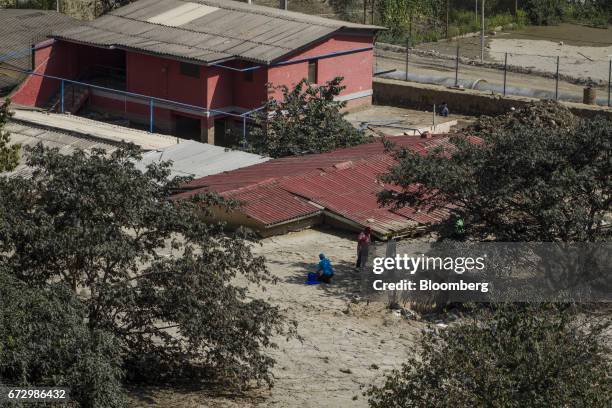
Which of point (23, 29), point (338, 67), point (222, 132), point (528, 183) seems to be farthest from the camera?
point (23, 29)

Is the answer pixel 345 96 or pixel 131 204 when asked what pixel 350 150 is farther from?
pixel 131 204

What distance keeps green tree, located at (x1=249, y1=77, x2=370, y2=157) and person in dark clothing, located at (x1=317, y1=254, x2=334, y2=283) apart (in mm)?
8331

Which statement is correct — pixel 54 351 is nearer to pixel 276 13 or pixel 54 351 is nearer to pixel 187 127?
pixel 187 127

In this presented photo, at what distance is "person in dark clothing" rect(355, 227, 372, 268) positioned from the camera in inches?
999

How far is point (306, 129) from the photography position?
3331 cm

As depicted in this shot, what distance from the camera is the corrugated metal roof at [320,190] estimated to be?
27.5 meters

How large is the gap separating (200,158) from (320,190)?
14.0 feet

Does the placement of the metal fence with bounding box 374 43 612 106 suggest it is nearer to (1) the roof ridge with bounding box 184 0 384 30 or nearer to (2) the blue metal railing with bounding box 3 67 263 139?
(1) the roof ridge with bounding box 184 0 384 30

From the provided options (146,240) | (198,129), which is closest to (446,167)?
(146,240)

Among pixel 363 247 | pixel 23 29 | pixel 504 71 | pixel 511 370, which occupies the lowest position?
pixel 363 247

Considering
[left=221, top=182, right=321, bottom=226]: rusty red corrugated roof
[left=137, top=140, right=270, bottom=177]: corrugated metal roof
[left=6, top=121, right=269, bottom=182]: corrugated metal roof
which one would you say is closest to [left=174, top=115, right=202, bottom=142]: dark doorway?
[left=6, top=121, right=269, bottom=182]: corrugated metal roof

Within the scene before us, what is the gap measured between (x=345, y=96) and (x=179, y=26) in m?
5.36

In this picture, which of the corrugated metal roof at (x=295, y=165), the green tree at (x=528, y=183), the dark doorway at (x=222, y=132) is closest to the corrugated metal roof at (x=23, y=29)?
the dark doorway at (x=222, y=132)

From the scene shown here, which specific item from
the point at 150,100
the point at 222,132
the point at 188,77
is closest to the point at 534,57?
the point at 222,132
